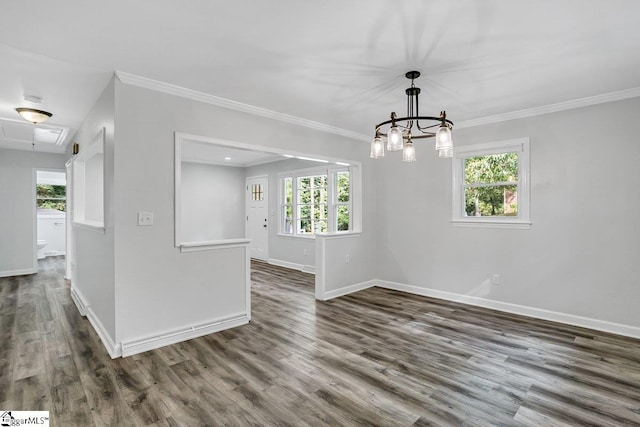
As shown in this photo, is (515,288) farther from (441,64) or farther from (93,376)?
(93,376)

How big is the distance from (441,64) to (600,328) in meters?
3.32

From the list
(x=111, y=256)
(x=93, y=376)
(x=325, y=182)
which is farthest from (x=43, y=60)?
(x=325, y=182)

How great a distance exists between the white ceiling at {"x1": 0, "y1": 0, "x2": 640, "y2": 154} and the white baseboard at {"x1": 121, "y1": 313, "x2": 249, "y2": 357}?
2.42m

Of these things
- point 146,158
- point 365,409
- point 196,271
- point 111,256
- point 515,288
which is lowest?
point 365,409

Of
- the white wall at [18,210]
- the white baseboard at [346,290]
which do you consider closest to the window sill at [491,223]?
the white baseboard at [346,290]

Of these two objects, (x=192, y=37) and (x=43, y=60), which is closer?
(x=192, y=37)

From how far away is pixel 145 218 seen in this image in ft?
9.91

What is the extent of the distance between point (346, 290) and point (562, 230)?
2.90 meters

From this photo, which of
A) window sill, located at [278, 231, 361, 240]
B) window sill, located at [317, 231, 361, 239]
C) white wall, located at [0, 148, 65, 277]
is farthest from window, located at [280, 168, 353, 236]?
white wall, located at [0, 148, 65, 277]

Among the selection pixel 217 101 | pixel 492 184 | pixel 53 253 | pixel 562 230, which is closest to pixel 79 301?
pixel 217 101

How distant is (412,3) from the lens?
75.7 inches

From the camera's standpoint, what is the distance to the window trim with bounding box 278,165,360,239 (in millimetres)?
5301

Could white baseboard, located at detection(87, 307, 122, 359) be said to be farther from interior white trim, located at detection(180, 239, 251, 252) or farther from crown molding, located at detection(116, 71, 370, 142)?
crown molding, located at detection(116, 71, 370, 142)

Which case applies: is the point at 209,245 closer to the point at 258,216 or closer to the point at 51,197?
the point at 258,216
